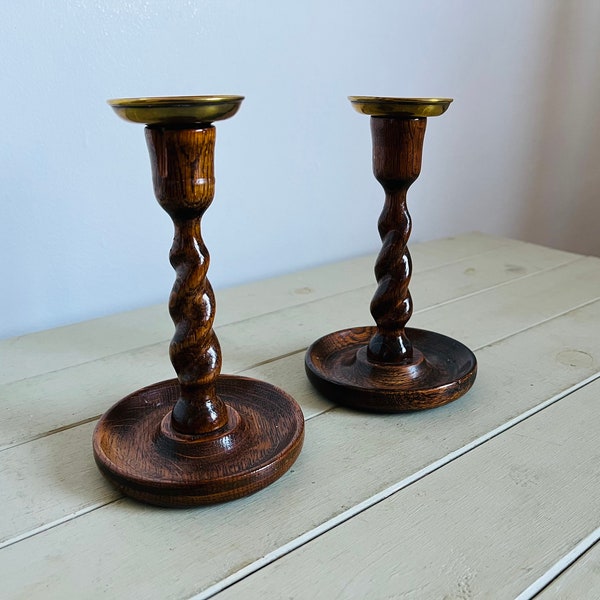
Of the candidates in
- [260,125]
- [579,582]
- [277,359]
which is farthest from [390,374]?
[260,125]

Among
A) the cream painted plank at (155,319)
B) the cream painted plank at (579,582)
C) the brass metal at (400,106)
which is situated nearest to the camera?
the cream painted plank at (579,582)

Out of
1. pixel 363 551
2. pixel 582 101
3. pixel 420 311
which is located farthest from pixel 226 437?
pixel 582 101

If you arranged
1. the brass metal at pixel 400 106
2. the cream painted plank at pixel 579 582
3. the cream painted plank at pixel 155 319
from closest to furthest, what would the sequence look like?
1. the cream painted plank at pixel 579 582
2. the brass metal at pixel 400 106
3. the cream painted plank at pixel 155 319

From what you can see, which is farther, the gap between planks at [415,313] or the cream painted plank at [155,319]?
the cream painted plank at [155,319]

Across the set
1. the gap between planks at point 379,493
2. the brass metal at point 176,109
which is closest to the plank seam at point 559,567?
the gap between planks at point 379,493

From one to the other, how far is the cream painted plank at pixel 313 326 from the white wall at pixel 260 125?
0.19m

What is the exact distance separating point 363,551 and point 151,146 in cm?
30

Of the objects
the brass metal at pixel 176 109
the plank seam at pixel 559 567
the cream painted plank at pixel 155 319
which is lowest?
the cream painted plank at pixel 155 319

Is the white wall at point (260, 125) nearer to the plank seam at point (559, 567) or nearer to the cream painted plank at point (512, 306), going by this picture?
the cream painted plank at point (512, 306)

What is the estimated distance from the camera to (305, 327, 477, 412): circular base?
0.59 meters

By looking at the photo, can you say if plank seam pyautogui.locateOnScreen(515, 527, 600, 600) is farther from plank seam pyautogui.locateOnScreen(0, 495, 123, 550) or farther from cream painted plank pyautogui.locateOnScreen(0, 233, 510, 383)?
cream painted plank pyautogui.locateOnScreen(0, 233, 510, 383)

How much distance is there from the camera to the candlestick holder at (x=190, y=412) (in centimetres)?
44

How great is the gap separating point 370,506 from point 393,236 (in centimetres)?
26

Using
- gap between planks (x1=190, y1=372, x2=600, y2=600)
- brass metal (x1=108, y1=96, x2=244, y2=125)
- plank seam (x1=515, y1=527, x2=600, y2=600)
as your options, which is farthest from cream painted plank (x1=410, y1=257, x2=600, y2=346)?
brass metal (x1=108, y1=96, x2=244, y2=125)
